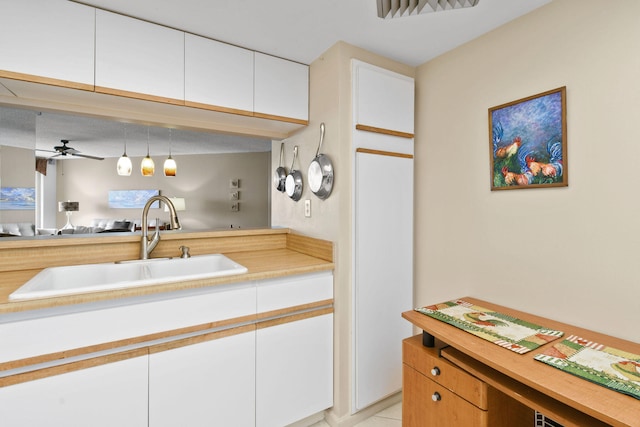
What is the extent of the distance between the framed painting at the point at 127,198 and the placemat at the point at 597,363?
5708 mm

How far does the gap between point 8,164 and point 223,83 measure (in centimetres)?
121

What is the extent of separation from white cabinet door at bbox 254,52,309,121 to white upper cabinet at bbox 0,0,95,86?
81cm

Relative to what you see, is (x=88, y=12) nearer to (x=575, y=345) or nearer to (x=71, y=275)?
(x=71, y=275)

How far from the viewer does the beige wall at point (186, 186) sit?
14.5 feet

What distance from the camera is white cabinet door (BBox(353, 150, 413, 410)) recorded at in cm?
174

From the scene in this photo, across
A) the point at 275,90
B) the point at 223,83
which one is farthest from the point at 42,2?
the point at 275,90

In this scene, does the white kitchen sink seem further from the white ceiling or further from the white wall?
the white ceiling

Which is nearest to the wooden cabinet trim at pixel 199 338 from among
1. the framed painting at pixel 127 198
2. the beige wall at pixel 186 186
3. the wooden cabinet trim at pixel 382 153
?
the wooden cabinet trim at pixel 382 153

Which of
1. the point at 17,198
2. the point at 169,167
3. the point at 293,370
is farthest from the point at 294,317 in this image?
the point at 169,167

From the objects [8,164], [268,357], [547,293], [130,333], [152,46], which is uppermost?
[152,46]

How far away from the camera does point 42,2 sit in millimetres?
1275

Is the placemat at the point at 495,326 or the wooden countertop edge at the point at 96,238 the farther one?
the wooden countertop edge at the point at 96,238

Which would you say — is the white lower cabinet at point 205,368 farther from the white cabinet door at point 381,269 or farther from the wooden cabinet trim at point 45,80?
the wooden cabinet trim at point 45,80

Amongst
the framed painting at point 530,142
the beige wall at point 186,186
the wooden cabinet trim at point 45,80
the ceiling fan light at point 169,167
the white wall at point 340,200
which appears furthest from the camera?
the beige wall at point 186,186
